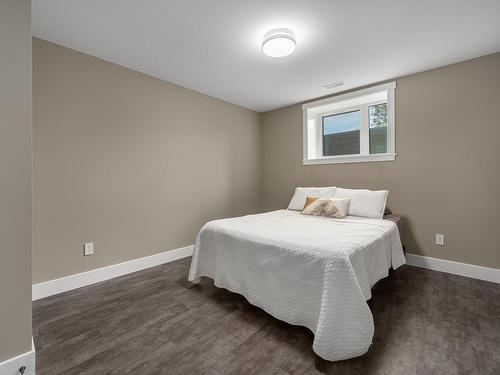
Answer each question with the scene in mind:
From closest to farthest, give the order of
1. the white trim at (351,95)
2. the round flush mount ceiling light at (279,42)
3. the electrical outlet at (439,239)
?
the round flush mount ceiling light at (279,42)
the electrical outlet at (439,239)
the white trim at (351,95)

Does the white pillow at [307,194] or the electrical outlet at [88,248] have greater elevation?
the white pillow at [307,194]

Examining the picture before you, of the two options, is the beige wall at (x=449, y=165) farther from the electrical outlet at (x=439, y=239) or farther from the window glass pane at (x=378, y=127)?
the window glass pane at (x=378, y=127)

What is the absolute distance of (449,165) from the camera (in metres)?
2.63

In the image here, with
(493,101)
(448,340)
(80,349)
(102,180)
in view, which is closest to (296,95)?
(493,101)

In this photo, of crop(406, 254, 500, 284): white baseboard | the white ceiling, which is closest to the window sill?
the white ceiling

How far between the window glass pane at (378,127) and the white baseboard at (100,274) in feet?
9.96

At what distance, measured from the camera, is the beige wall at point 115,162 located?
2.15 meters

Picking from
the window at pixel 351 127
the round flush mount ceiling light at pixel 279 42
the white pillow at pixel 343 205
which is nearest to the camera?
the round flush mount ceiling light at pixel 279 42

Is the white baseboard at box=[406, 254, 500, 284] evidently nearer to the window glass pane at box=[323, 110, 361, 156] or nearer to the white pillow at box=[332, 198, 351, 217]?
the white pillow at box=[332, 198, 351, 217]

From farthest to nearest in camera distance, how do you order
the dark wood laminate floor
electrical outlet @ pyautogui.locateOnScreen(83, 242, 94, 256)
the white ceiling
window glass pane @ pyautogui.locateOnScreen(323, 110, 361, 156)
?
window glass pane @ pyautogui.locateOnScreen(323, 110, 361, 156) < electrical outlet @ pyautogui.locateOnScreen(83, 242, 94, 256) < the white ceiling < the dark wood laminate floor

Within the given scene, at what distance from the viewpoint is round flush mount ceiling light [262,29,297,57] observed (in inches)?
78.6

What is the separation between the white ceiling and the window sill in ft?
3.26

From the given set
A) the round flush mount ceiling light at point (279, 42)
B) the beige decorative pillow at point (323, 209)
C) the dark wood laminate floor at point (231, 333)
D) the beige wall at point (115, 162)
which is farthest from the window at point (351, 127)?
the dark wood laminate floor at point (231, 333)

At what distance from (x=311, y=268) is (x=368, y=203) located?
1696 mm
